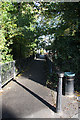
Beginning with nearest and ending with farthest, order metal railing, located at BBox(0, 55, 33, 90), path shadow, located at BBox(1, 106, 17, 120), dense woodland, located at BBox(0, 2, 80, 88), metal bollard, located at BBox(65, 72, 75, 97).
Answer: path shadow, located at BBox(1, 106, 17, 120) → metal bollard, located at BBox(65, 72, 75, 97) → metal railing, located at BBox(0, 55, 33, 90) → dense woodland, located at BBox(0, 2, 80, 88)

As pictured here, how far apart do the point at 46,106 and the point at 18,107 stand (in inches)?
38.2

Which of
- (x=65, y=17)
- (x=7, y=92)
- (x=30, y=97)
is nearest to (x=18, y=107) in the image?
(x=30, y=97)

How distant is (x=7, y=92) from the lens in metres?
4.81

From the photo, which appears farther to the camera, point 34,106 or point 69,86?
point 69,86

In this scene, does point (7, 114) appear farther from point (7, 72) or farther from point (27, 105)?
point (7, 72)

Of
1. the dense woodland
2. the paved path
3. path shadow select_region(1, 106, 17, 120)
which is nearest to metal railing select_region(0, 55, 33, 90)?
the dense woodland

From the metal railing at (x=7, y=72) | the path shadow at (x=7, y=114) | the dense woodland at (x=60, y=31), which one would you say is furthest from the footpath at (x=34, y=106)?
the dense woodland at (x=60, y=31)

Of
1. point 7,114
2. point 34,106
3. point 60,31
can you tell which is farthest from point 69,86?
point 60,31

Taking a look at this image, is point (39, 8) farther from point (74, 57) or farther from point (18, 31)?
point (74, 57)

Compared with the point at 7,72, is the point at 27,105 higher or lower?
lower

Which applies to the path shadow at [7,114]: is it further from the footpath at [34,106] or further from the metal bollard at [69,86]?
the metal bollard at [69,86]

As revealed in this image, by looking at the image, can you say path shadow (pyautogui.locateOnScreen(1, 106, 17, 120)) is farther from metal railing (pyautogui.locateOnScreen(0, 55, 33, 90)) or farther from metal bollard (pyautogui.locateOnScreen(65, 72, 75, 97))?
metal bollard (pyautogui.locateOnScreen(65, 72, 75, 97))

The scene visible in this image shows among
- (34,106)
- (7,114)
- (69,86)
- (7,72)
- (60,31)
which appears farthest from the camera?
(60,31)

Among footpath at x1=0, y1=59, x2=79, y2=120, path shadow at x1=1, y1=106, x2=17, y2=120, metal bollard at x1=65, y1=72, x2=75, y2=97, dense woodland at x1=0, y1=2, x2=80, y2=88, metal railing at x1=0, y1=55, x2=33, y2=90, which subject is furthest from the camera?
dense woodland at x1=0, y1=2, x2=80, y2=88
